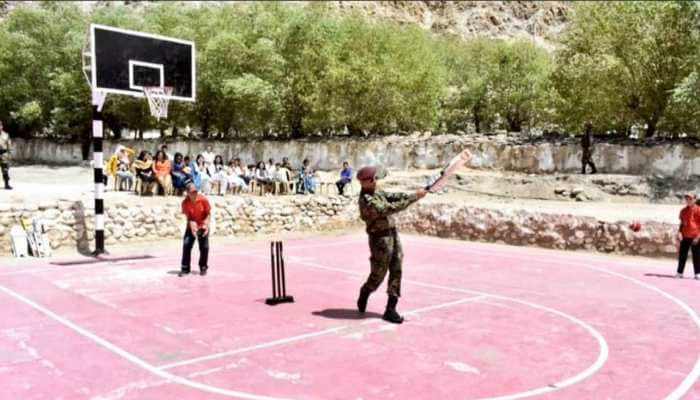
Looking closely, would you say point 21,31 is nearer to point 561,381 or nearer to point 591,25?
point 591,25

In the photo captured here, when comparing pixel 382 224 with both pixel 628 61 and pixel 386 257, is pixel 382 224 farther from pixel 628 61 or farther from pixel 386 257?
pixel 628 61

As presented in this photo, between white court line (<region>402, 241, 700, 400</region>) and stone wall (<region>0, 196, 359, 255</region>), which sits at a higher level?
stone wall (<region>0, 196, 359, 255</region>)

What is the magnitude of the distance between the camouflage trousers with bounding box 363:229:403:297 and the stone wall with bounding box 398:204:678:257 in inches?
403

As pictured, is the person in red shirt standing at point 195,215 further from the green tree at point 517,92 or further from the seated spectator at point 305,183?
the green tree at point 517,92

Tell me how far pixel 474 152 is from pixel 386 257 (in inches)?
924

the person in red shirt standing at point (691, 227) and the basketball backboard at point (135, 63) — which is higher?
the basketball backboard at point (135, 63)

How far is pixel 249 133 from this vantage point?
41.3 metres

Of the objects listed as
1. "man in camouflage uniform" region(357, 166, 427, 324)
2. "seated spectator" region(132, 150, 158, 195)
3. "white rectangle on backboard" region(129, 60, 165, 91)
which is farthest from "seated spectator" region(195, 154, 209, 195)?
"man in camouflage uniform" region(357, 166, 427, 324)

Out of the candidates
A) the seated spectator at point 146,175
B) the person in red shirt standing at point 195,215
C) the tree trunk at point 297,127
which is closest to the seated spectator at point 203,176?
the seated spectator at point 146,175

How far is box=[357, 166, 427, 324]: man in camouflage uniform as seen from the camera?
8383 mm

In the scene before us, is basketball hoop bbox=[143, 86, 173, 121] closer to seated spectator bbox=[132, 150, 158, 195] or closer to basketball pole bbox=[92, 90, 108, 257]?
basketball pole bbox=[92, 90, 108, 257]

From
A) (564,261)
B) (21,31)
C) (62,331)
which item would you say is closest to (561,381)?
(62,331)

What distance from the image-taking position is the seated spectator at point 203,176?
20.0m

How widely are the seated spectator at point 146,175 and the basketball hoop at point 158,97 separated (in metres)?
2.45
